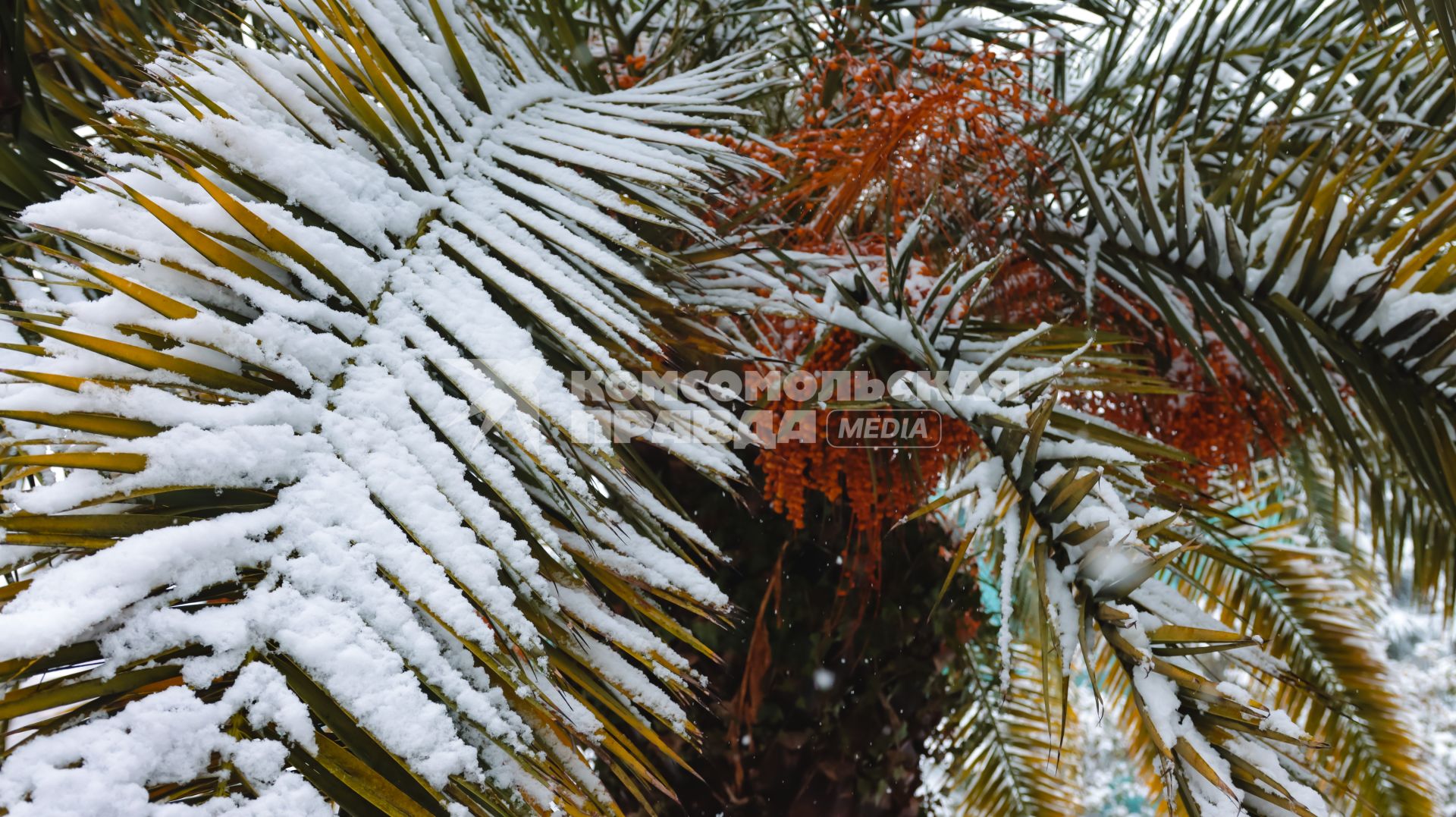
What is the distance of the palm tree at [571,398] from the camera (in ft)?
1.19

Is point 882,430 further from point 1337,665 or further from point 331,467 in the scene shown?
point 1337,665

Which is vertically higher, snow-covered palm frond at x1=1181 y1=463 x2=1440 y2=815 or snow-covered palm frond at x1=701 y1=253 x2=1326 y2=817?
snow-covered palm frond at x1=1181 y1=463 x2=1440 y2=815

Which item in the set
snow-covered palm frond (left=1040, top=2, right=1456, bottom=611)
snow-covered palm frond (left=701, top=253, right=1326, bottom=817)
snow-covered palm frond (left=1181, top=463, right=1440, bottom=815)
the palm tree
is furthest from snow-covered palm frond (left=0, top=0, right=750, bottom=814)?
snow-covered palm frond (left=1181, top=463, right=1440, bottom=815)

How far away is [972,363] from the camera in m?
0.86

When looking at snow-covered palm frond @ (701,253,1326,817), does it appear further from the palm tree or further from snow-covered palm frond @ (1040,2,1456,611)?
snow-covered palm frond @ (1040,2,1456,611)

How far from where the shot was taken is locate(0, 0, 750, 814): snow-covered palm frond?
338 mm

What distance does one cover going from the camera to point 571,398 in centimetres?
52

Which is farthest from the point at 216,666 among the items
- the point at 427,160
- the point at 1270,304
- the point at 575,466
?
the point at 1270,304

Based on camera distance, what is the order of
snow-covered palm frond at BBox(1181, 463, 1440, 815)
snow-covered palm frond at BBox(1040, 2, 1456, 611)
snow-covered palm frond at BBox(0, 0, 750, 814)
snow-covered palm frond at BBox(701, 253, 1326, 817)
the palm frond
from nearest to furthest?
snow-covered palm frond at BBox(0, 0, 750, 814), snow-covered palm frond at BBox(701, 253, 1326, 817), snow-covered palm frond at BBox(1040, 2, 1456, 611), snow-covered palm frond at BBox(1181, 463, 1440, 815), the palm frond

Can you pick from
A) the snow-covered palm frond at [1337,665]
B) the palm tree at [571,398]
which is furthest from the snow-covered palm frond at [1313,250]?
the snow-covered palm frond at [1337,665]

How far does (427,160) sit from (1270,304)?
89 centimetres

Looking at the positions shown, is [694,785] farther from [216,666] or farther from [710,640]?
[216,666]

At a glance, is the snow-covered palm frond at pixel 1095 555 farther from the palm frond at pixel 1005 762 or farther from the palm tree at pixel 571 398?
the palm frond at pixel 1005 762

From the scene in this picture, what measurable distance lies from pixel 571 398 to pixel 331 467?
15 centimetres
